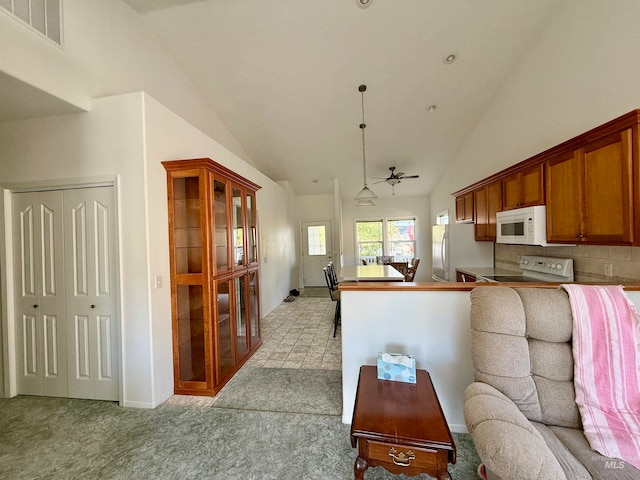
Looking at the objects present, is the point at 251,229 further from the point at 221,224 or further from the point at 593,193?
the point at 593,193

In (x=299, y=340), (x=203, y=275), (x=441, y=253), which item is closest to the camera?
(x=203, y=275)

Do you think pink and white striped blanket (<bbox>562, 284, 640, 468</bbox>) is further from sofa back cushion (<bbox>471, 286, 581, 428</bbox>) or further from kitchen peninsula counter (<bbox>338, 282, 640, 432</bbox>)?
kitchen peninsula counter (<bbox>338, 282, 640, 432</bbox>)

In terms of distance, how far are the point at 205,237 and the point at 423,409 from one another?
215cm

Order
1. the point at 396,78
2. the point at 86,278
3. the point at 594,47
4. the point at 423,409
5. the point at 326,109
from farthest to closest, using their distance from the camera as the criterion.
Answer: the point at 326,109 → the point at 396,78 → the point at 86,278 → the point at 594,47 → the point at 423,409


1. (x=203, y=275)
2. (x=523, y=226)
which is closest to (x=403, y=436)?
(x=203, y=275)

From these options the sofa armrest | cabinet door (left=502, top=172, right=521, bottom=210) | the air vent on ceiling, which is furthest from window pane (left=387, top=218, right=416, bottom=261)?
the air vent on ceiling

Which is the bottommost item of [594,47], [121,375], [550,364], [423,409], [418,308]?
[121,375]

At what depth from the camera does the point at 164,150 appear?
7.67 ft

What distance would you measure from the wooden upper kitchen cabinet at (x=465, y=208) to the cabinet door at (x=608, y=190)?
6.64ft

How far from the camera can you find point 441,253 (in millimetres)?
4492

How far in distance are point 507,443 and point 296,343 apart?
108 inches

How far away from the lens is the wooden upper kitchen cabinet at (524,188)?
7.81 feet

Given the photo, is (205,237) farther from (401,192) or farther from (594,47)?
(401,192)

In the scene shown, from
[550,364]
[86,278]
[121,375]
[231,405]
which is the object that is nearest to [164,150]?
[86,278]
